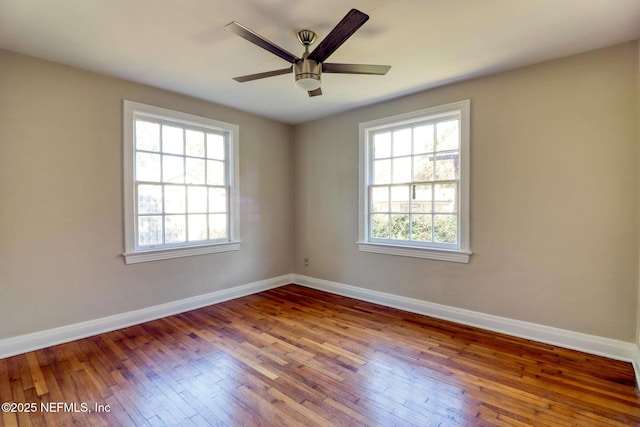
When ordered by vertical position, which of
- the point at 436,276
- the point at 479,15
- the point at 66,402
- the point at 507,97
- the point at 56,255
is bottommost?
the point at 66,402

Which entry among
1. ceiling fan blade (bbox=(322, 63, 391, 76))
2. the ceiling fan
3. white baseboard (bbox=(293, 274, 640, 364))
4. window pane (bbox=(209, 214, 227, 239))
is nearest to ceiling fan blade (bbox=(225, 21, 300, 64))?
the ceiling fan

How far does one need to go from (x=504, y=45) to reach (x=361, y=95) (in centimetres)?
151

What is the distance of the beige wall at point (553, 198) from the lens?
246cm

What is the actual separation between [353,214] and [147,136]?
8.66ft

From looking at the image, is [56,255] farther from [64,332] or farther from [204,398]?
[204,398]

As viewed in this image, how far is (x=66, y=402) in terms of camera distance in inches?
77.0

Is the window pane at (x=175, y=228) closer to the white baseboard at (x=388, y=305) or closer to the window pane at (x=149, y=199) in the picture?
the window pane at (x=149, y=199)

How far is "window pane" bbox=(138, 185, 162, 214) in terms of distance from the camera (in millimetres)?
3328

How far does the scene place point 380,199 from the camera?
394 centimetres

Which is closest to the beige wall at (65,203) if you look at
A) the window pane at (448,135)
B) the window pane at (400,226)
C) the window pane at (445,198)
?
the window pane at (400,226)

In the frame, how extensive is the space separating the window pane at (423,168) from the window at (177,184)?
233 centimetres

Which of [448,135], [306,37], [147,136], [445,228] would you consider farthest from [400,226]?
[147,136]

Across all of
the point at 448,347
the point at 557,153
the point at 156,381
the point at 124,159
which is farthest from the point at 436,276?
the point at 124,159

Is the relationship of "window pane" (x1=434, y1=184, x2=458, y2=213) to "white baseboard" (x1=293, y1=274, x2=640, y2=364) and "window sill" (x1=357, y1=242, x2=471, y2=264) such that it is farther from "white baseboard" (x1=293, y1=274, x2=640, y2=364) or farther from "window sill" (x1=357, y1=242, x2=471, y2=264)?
"white baseboard" (x1=293, y1=274, x2=640, y2=364)
